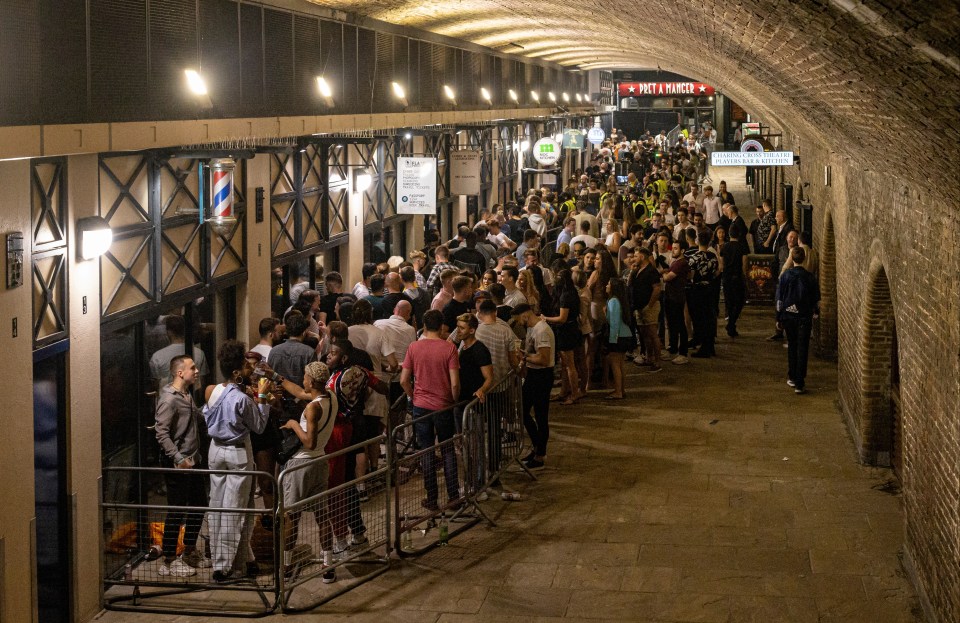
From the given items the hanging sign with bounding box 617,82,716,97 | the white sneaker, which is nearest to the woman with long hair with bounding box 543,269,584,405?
the white sneaker

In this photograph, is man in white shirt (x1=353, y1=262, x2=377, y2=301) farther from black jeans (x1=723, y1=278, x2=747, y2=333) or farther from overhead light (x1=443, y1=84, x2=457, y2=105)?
black jeans (x1=723, y1=278, x2=747, y2=333)

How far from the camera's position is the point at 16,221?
7.23 meters

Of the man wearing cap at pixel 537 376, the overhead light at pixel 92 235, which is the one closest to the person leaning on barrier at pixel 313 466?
the overhead light at pixel 92 235

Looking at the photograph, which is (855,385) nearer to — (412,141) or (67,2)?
(67,2)

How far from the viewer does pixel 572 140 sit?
34.8 meters

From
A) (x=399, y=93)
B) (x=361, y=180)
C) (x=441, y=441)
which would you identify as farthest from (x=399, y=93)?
(x=441, y=441)

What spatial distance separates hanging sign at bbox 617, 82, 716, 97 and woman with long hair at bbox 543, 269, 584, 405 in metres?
43.2

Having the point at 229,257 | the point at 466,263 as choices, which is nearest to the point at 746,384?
the point at 466,263

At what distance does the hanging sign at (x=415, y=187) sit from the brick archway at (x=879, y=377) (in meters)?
7.13

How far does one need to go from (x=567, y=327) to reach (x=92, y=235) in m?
6.36

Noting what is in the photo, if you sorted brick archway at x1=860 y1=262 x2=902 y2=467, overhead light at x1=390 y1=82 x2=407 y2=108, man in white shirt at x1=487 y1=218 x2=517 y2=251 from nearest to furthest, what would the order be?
1. brick archway at x1=860 y1=262 x2=902 y2=467
2. overhead light at x1=390 y1=82 x2=407 y2=108
3. man in white shirt at x1=487 y1=218 x2=517 y2=251

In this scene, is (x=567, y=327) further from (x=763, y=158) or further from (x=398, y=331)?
(x=763, y=158)

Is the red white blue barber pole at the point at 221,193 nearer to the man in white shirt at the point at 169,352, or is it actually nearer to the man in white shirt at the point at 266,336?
the man in white shirt at the point at 169,352

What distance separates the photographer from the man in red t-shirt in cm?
998
